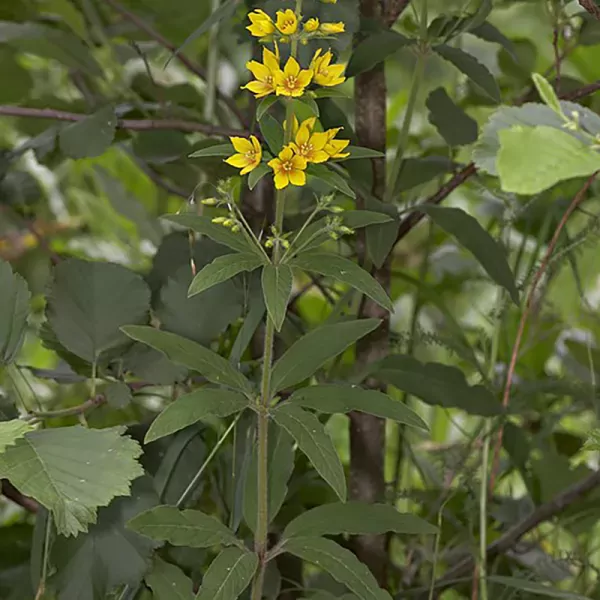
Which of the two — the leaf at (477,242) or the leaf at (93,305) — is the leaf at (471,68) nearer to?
the leaf at (477,242)

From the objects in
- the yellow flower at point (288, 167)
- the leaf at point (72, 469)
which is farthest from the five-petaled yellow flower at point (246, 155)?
the leaf at point (72, 469)

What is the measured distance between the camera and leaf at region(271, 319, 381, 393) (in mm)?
338

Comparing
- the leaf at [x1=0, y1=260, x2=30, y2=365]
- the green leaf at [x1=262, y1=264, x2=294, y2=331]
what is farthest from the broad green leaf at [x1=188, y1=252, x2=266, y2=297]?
the leaf at [x1=0, y1=260, x2=30, y2=365]

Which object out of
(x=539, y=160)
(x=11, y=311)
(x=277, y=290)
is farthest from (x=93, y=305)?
(x=539, y=160)

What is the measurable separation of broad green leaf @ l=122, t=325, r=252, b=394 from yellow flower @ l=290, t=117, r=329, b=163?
9 cm

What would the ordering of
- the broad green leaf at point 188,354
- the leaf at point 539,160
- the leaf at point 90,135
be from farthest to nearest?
the leaf at point 90,135 → the broad green leaf at point 188,354 → the leaf at point 539,160

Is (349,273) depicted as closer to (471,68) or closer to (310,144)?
(310,144)

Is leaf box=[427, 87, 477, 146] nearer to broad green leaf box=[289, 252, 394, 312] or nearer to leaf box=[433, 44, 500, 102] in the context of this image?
leaf box=[433, 44, 500, 102]

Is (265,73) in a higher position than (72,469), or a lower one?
higher

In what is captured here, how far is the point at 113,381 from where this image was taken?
42 cm

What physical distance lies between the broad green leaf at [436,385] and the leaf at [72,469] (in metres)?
0.14

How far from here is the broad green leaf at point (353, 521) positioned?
347 mm

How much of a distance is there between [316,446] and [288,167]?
0.33 ft

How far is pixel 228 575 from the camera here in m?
0.32
